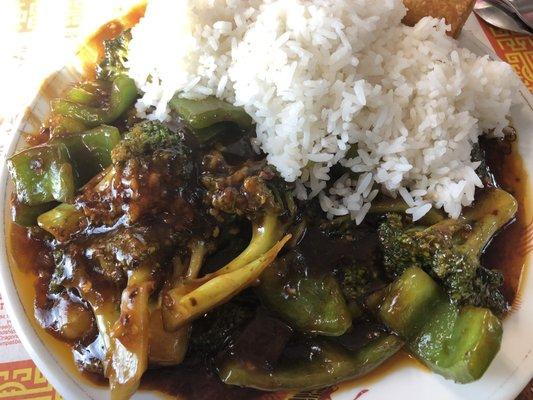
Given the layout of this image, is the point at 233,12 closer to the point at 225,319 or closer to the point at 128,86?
the point at 128,86

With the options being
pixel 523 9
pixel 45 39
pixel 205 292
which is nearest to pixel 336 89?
pixel 205 292

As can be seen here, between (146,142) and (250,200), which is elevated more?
(146,142)

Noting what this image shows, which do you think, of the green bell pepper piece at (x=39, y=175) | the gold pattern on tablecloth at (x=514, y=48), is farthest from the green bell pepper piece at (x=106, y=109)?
the gold pattern on tablecloth at (x=514, y=48)

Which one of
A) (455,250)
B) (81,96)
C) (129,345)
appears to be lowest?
(455,250)

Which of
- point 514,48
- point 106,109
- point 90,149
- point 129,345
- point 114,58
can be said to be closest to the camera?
point 129,345

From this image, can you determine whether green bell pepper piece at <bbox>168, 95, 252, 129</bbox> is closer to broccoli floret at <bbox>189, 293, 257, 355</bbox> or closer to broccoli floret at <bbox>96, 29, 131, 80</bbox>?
broccoli floret at <bbox>96, 29, 131, 80</bbox>

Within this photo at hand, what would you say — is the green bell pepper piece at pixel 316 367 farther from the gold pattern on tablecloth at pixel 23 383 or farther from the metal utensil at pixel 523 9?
the metal utensil at pixel 523 9

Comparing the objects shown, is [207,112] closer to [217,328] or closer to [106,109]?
[106,109]

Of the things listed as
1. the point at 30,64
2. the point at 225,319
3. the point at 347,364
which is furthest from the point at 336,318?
the point at 30,64
